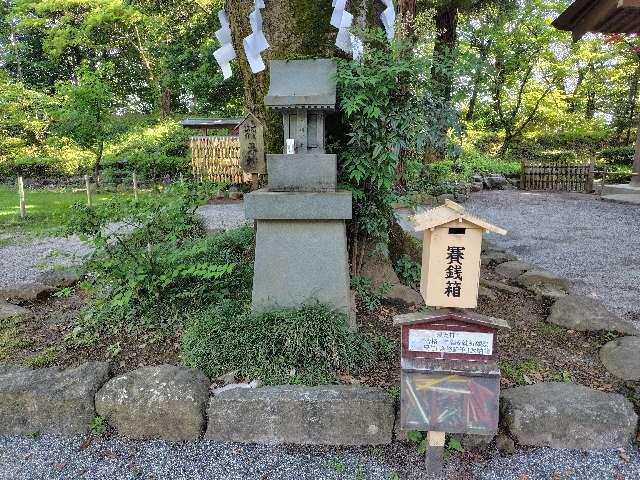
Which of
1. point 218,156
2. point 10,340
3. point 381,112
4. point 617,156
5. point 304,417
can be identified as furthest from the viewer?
point 617,156

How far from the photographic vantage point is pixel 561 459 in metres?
2.44

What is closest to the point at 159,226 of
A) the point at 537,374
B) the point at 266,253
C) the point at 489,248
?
the point at 266,253

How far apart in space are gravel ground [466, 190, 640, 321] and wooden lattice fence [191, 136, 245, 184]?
6372 millimetres

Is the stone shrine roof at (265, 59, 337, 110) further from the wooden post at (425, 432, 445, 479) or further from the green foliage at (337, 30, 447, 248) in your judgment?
the wooden post at (425, 432, 445, 479)

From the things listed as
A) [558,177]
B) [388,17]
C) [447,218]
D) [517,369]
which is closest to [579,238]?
[517,369]

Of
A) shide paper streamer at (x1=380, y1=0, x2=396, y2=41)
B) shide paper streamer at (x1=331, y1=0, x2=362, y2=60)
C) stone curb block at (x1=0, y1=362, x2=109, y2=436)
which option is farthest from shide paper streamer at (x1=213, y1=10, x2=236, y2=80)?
stone curb block at (x1=0, y1=362, x2=109, y2=436)

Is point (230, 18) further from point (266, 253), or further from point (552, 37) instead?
point (552, 37)

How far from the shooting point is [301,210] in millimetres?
3205

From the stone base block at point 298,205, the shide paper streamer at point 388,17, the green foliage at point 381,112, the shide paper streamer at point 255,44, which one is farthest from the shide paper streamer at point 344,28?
the stone base block at point 298,205

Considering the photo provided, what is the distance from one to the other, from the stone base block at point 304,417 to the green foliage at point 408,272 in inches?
73.0

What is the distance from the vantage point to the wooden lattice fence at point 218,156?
12273 mm

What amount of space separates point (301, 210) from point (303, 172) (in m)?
0.29

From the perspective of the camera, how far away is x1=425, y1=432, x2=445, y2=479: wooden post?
7.64ft

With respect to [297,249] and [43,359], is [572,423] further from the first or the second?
[43,359]
